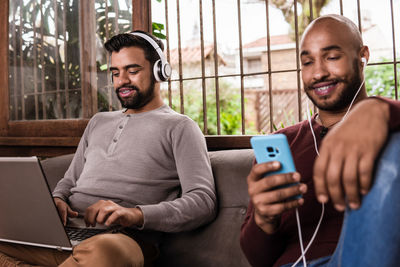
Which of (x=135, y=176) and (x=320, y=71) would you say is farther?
(x=135, y=176)

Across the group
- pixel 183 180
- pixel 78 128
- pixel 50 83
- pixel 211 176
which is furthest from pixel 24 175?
pixel 50 83

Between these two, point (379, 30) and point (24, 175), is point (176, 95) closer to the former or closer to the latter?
point (379, 30)

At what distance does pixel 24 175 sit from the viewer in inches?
46.1

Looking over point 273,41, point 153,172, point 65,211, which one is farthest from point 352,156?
point 273,41

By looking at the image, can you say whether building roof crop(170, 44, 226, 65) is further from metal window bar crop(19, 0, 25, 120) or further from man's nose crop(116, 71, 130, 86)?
man's nose crop(116, 71, 130, 86)

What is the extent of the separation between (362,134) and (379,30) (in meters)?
10.6

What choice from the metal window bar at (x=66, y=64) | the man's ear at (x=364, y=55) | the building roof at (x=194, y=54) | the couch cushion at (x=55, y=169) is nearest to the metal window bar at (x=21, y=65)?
the metal window bar at (x=66, y=64)

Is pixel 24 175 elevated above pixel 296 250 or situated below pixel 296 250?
above

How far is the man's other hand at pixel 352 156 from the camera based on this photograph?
22.2 inches

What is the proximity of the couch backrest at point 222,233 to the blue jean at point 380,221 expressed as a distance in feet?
Result: 2.59

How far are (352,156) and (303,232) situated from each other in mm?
534

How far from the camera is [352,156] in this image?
22.3 inches

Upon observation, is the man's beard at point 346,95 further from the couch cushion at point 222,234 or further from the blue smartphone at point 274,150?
the blue smartphone at point 274,150

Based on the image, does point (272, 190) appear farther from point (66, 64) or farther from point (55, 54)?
point (55, 54)
